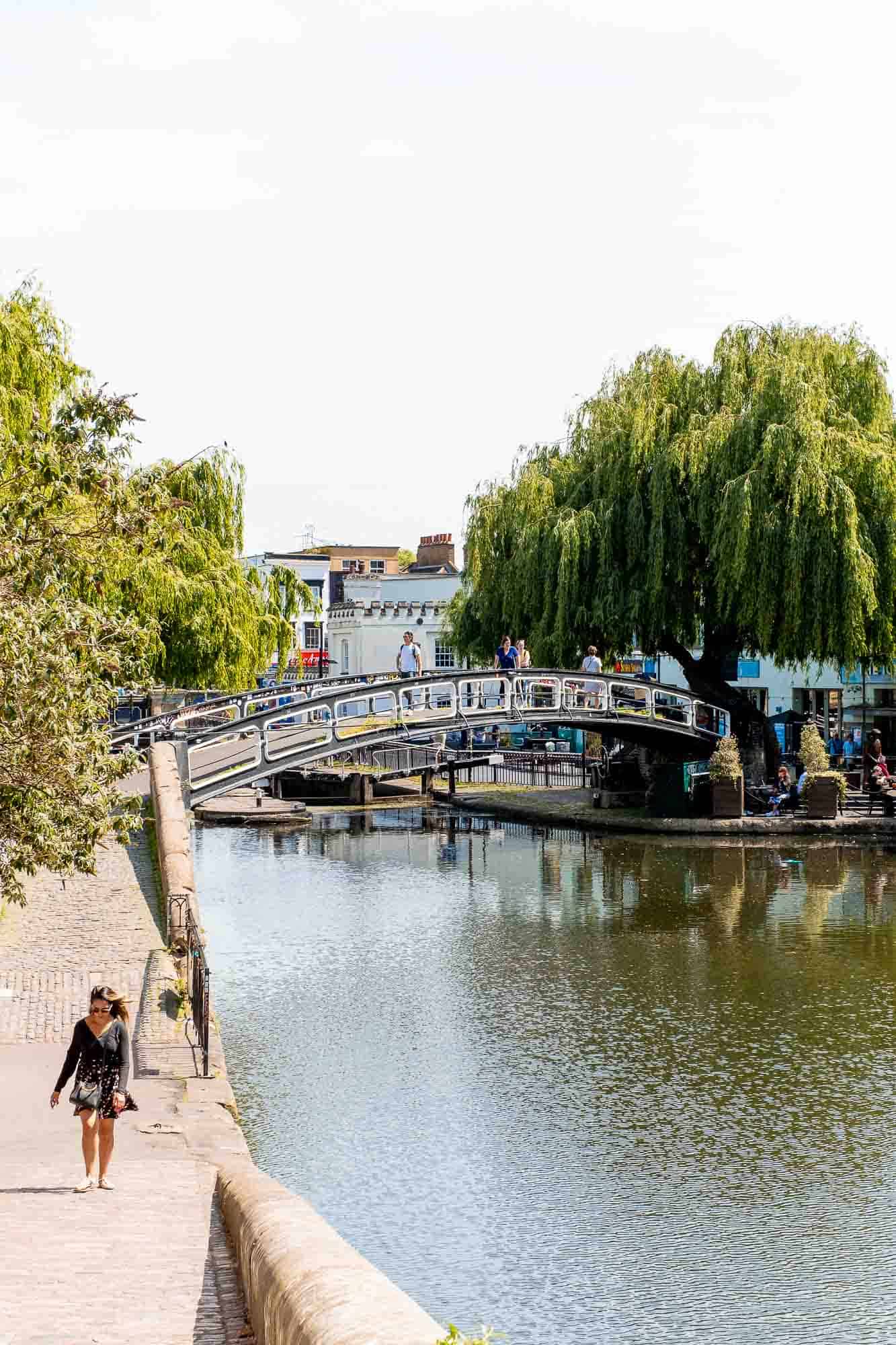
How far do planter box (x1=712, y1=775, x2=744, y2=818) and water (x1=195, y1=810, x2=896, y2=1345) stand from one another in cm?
615

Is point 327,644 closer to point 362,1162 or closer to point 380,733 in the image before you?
point 380,733

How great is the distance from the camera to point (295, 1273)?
6277mm

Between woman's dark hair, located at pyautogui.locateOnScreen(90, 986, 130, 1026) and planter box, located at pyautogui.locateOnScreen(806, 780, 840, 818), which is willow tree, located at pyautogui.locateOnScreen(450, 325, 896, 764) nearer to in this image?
planter box, located at pyautogui.locateOnScreen(806, 780, 840, 818)

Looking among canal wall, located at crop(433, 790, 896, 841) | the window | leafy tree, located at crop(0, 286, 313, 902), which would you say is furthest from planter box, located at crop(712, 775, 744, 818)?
the window

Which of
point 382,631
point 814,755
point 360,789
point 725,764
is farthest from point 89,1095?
point 382,631

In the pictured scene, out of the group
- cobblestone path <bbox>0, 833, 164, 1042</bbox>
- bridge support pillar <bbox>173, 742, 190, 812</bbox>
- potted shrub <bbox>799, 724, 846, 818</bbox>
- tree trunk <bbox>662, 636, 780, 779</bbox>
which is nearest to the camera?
cobblestone path <bbox>0, 833, 164, 1042</bbox>

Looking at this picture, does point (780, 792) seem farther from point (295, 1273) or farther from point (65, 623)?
point (295, 1273)

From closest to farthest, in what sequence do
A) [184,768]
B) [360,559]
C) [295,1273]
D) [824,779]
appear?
[295,1273] < [184,768] < [824,779] < [360,559]

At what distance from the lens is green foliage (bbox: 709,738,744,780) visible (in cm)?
3719

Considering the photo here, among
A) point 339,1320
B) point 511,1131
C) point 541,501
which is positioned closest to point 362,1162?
point 511,1131

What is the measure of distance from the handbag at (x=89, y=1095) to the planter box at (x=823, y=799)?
92.5 ft

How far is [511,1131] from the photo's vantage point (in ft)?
50.1

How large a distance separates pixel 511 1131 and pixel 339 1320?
10.3 m

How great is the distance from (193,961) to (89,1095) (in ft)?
15.3
